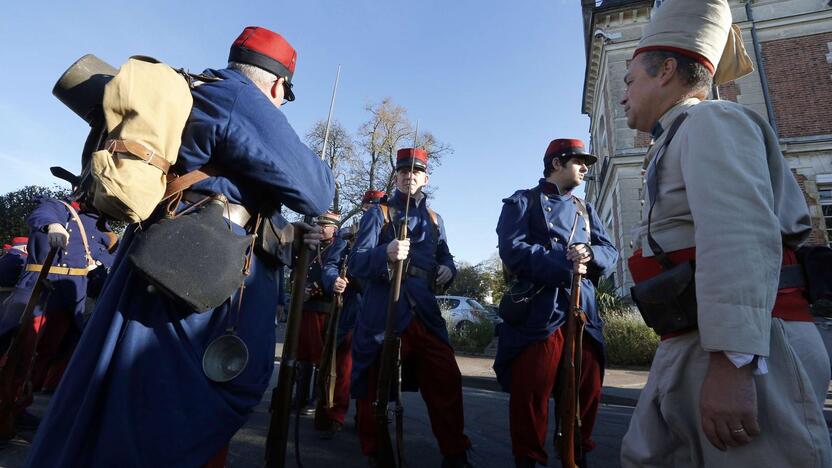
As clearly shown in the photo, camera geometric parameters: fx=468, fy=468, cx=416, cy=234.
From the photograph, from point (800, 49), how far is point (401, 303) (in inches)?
742

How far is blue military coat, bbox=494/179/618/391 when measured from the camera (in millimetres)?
2986

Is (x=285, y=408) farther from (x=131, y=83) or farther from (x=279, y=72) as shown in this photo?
(x=279, y=72)

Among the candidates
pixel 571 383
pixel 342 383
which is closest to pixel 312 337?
pixel 342 383

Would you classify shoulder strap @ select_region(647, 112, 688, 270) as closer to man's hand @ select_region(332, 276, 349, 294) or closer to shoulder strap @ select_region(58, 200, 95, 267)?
man's hand @ select_region(332, 276, 349, 294)

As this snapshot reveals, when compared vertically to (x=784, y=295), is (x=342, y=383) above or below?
below

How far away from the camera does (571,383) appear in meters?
2.72

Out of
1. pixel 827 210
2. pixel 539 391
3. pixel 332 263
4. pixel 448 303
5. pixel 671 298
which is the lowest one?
pixel 539 391

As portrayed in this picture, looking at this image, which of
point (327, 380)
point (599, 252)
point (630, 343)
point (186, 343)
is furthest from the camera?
point (630, 343)

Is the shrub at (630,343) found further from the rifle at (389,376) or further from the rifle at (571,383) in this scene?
the rifle at (389,376)

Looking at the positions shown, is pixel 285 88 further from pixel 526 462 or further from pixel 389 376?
pixel 526 462

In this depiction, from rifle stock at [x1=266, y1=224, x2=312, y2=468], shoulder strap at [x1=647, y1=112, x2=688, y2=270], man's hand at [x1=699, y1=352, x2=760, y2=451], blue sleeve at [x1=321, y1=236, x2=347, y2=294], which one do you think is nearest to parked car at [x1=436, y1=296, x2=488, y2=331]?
blue sleeve at [x1=321, y1=236, x2=347, y2=294]

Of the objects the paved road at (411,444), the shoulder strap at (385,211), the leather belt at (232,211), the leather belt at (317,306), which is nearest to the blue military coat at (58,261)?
the paved road at (411,444)

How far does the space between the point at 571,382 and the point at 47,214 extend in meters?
4.49

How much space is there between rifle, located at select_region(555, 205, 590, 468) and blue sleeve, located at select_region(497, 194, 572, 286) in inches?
4.5
